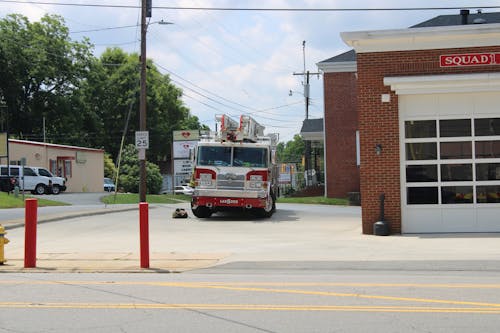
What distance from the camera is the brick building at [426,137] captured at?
16.2 metres

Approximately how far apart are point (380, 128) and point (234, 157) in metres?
6.87

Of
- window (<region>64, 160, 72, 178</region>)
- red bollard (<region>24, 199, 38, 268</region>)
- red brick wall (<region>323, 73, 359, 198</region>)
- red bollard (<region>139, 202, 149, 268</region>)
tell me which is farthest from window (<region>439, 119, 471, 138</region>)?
window (<region>64, 160, 72, 178</region>)

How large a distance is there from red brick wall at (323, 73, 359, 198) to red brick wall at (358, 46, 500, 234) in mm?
18518

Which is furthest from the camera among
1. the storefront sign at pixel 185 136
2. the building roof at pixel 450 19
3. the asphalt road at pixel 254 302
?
the storefront sign at pixel 185 136

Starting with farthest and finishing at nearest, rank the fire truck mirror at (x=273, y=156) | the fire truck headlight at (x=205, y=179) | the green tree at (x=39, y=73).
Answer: the green tree at (x=39, y=73) < the fire truck mirror at (x=273, y=156) < the fire truck headlight at (x=205, y=179)

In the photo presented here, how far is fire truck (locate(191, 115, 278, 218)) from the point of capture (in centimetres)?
2170

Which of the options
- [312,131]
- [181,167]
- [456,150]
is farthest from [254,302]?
[312,131]

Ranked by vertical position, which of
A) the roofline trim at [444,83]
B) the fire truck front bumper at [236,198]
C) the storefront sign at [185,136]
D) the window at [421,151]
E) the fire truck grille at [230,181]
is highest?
the storefront sign at [185,136]

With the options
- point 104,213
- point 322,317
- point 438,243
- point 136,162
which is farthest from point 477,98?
point 136,162

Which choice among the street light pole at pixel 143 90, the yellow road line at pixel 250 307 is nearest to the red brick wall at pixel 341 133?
the street light pole at pixel 143 90

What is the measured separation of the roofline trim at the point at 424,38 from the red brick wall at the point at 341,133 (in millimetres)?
18603

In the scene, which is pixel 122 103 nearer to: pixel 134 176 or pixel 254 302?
pixel 134 176

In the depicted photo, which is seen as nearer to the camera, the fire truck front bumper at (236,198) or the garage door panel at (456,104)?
the garage door panel at (456,104)

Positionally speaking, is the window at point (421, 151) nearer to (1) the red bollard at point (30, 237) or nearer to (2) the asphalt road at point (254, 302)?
(2) the asphalt road at point (254, 302)
